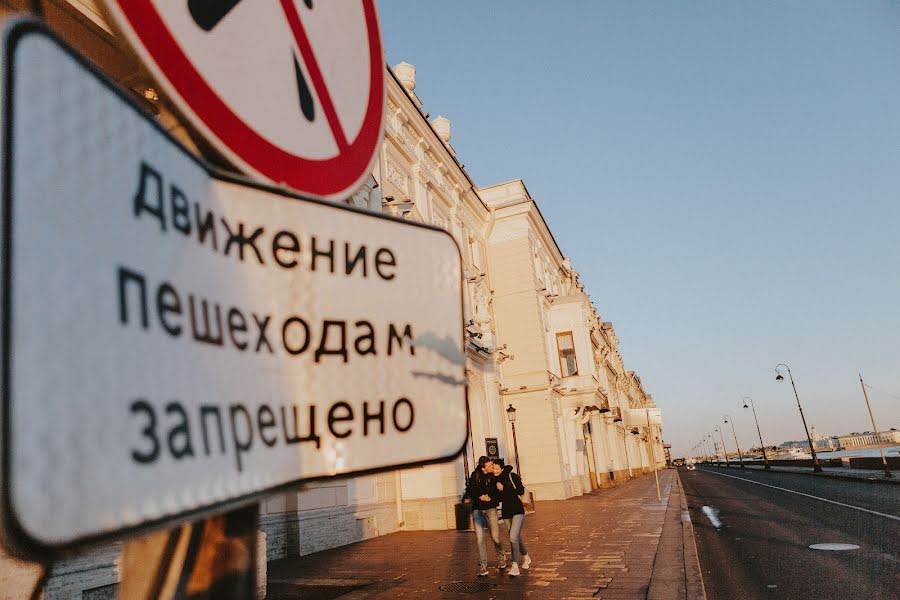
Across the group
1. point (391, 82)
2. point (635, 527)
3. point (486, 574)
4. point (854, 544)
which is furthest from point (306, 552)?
point (391, 82)

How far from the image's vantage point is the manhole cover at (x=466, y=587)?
6984 millimetres

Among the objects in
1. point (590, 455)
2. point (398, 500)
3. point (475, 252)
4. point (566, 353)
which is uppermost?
point (475, 252)

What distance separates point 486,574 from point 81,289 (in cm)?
833

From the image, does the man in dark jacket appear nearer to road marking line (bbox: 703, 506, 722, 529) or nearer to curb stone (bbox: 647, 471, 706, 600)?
curb stone (bbox: 647, 471, 706, 600)

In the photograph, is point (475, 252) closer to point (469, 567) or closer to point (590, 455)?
point (469, 567)

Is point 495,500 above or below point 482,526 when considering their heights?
above

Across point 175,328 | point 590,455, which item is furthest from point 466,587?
point 590,455

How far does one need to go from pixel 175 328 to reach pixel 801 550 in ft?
38.6

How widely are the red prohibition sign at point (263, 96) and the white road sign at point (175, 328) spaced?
0.48 ft

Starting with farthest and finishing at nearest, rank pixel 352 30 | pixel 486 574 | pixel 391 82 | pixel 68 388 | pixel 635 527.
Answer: pixel 391 82 < pixel 635 527 < pixel 486 574 < pixel 352 30 < pixel 68 388

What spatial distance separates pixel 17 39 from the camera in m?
0.54

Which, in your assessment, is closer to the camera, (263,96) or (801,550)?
(263,96)

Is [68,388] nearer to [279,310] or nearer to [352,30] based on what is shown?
[279,310]

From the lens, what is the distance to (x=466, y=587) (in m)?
7.21
